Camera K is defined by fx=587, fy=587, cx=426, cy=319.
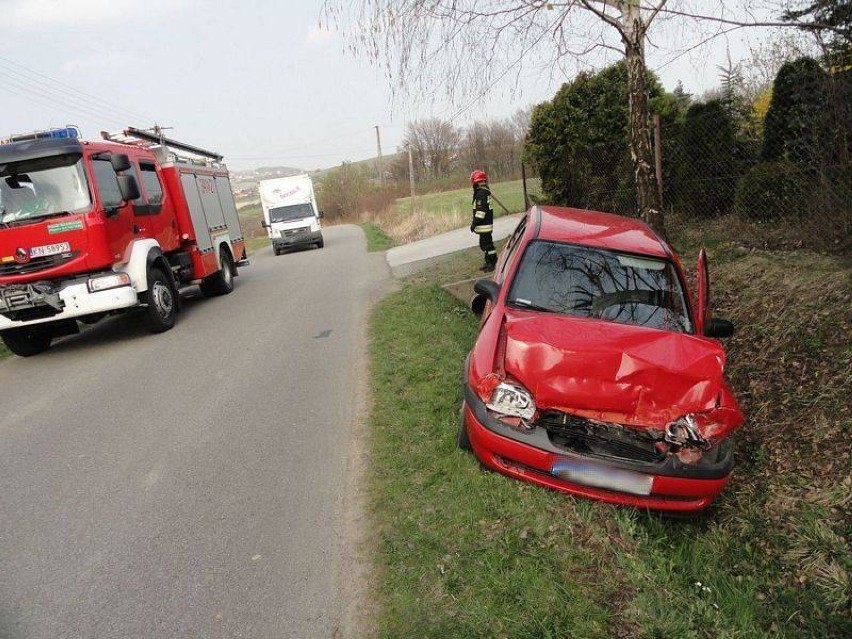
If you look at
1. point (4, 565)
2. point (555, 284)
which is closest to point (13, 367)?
point (4, 565)

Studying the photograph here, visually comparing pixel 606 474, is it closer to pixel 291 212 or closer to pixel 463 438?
pixel 463 438

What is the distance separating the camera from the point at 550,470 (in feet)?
11.2

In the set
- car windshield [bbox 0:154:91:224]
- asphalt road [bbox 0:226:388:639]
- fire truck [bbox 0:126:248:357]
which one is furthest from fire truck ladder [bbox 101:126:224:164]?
asphalt road [bbox 0:226:388:639]

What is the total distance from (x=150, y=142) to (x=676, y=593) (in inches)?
445

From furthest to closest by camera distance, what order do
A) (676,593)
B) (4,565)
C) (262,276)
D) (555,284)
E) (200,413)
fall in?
(262,276), (200,413), (555,284), (4,565), (676,593)

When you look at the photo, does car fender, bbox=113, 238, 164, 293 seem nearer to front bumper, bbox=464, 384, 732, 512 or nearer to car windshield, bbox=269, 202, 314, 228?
front bumper, bbox=464, 384, 732, 512

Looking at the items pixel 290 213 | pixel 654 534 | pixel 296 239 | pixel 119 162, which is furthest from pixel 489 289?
pixel 290 213

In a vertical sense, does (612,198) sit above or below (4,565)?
above

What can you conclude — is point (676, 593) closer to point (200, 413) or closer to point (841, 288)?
point (841, 288)

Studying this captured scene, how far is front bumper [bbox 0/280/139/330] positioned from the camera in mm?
7852

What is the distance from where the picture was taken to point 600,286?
4570 mm

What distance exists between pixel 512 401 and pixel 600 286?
1514 millimetres

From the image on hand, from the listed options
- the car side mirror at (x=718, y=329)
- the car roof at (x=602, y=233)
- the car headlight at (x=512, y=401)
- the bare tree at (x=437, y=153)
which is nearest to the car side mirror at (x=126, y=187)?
the car roof at (x=602, y=233)

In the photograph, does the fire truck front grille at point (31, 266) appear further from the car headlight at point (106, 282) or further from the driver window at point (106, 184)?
the driver window at point (106, 184)
